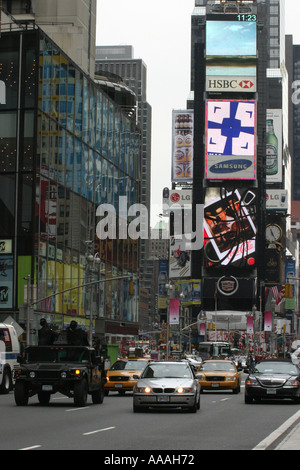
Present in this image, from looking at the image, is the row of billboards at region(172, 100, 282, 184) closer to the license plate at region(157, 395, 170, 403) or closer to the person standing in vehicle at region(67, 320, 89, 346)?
the person standing in vehicle at region(67, 320, 89, 346)

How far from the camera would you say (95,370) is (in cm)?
2927

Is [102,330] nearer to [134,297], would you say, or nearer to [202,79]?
[134,297]

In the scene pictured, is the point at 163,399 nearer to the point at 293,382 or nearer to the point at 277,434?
the point at 293,382

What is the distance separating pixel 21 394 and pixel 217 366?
13539 mm

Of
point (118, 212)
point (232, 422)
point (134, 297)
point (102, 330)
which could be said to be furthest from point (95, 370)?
point (134, 297)

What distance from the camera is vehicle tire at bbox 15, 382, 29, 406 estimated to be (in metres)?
28.1

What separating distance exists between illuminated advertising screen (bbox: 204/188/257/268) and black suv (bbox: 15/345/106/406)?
504 ft

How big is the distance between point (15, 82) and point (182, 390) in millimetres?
44976

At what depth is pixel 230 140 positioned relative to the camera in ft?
575

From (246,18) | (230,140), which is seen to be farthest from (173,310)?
(246,18)

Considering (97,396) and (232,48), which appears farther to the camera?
(232,48)

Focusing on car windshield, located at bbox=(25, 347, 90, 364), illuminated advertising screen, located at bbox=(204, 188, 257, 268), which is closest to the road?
car windshield, located at bbox=(25, 347, 90, 364)

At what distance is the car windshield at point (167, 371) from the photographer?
89.0 feet

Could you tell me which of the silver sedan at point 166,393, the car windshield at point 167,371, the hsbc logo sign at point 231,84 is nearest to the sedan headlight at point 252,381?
the car windshield at point 167,371
